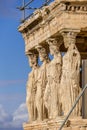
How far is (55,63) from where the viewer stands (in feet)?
61.8

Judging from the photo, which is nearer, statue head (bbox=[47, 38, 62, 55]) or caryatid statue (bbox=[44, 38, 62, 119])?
caryatid statue (bbox=[44, 38, 62, 119])

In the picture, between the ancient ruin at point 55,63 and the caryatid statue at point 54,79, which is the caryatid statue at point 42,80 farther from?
the caryatid statue at point 54,79

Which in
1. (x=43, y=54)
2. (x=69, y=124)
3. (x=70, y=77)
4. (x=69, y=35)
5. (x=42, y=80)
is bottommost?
(x=69, y=124)

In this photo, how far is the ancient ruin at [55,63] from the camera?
17.6m

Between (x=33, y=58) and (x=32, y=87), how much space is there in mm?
1338

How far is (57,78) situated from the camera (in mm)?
18844

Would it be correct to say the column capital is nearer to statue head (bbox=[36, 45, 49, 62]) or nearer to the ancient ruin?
the ancient ruin

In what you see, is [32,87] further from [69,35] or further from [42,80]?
[69,35]

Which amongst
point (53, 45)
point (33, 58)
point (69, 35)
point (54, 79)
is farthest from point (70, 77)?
point (33, 58)

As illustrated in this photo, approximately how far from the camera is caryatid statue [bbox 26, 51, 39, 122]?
877 inches

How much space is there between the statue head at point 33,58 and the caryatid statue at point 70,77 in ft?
14.9

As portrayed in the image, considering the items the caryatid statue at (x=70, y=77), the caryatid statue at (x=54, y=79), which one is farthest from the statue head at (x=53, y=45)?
the caryatid statue at (x=70, y=77)

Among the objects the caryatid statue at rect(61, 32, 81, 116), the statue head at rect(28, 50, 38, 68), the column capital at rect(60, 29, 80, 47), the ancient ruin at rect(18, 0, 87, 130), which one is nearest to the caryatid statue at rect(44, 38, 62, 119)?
the ancient ruin at rect(18, 0, 87, 130)

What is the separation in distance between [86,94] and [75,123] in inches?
401
